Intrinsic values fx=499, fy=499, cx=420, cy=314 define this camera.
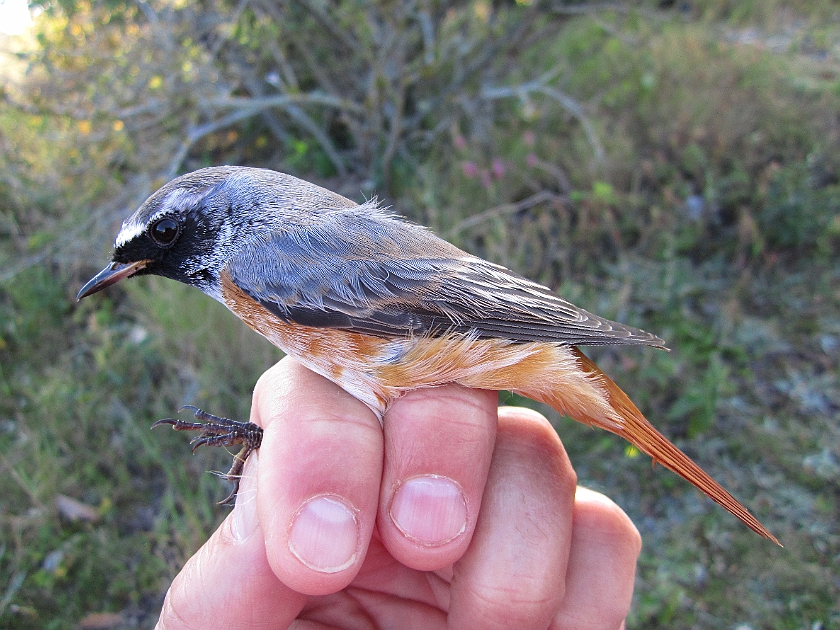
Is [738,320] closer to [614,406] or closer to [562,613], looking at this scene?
[614,406]

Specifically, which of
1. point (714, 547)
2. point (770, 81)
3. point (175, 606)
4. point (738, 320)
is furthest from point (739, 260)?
point (175, 606)

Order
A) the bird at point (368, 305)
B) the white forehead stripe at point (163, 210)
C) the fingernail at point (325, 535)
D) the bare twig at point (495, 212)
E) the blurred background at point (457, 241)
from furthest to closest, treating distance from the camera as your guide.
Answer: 1. the bare twig at point (495, 212)
2. the blurred background at point (457, 241)
3. the white forehead stripe at point (163, 210)
4. the bird at point (368, 305)
5. the fingernail at point (325, 535)

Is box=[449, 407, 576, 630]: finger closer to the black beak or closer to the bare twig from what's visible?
the black beak

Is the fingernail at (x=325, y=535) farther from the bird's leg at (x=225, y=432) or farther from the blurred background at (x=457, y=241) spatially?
the blurred background at (x=457, y=241)

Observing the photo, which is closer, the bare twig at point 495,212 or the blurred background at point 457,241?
the blurred background at point 457,241

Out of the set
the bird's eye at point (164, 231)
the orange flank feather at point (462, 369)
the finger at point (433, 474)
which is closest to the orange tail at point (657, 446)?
the orange flank feather at point (462, 369)
